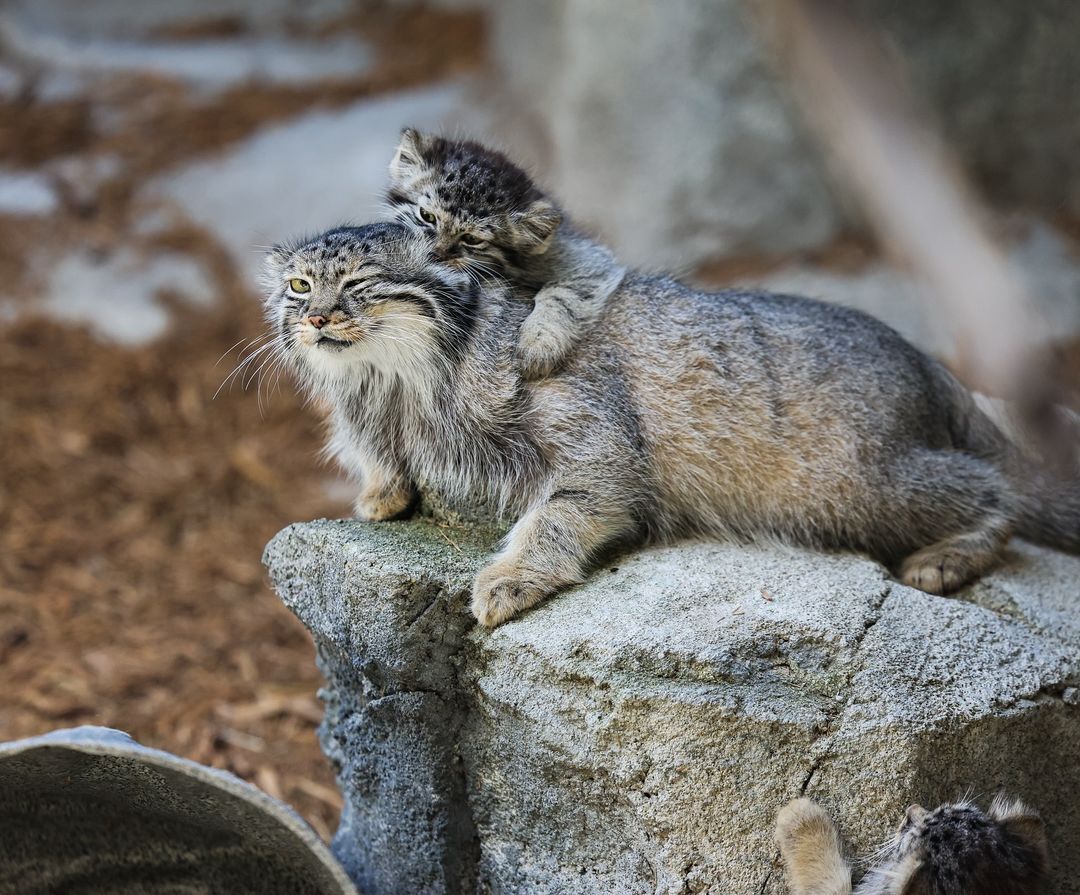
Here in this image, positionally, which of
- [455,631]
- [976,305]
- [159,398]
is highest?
[159,398]

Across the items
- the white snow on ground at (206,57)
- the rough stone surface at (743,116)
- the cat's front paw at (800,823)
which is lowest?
the cat's front paw at (800,823)

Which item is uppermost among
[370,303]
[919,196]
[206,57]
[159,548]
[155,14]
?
[155,14]

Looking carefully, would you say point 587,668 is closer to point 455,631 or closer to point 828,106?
point 455,631

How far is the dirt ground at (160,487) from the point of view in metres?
5.12

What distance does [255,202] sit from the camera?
883 centimetres

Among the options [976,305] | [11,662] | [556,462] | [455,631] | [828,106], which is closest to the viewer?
[976,305]

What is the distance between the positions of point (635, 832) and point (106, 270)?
6.84 meters

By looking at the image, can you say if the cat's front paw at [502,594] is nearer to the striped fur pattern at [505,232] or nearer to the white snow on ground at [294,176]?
the striped fur pattern at [505,232]

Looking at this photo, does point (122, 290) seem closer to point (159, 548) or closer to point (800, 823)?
point (159, 548)

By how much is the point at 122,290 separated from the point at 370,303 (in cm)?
570

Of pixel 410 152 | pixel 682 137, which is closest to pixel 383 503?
pixel 410 152

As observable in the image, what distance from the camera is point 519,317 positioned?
3.68 metres

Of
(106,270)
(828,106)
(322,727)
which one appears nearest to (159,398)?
(106,270)

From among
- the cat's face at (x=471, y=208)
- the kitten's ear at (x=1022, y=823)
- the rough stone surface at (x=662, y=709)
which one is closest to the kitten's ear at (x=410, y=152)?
the cat's face at (x=471, y=208)
